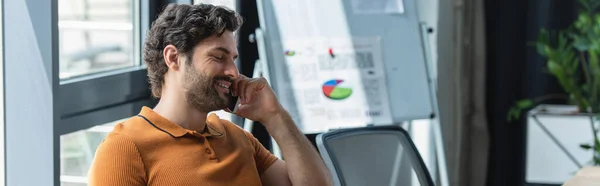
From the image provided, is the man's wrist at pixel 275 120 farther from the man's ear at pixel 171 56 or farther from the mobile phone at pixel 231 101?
the man's ear at pixel 171 56

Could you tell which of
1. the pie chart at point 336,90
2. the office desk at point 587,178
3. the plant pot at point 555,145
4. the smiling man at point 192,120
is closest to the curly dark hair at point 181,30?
the smiling man at point 192,120

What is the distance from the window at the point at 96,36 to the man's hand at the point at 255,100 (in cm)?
72

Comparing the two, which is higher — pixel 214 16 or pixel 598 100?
pixel 214 16

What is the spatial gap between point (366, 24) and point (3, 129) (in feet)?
5.64

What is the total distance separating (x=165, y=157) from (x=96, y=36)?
106 centimetres

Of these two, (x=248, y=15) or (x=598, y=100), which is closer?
(x=248, y=15)

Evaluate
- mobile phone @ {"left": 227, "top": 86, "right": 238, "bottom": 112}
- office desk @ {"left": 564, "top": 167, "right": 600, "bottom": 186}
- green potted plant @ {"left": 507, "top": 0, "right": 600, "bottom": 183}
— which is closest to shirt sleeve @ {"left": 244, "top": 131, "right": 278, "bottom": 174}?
mobile phone @ {"left": 227, "top": 86, "right": 238, "bottom": 112}

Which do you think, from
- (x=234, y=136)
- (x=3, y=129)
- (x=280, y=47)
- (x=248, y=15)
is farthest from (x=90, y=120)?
(x=248, y=15)

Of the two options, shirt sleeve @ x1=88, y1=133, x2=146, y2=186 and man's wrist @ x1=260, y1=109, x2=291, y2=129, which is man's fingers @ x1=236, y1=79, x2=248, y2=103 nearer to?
man's wrist @ x1=260, y1=109, x2=291, y2=129

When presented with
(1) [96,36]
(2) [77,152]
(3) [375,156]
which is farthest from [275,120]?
(1) [96,36]

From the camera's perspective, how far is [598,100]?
4.45m

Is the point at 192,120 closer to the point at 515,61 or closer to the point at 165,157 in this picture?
the point at 165,157

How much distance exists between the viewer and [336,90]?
134 inches

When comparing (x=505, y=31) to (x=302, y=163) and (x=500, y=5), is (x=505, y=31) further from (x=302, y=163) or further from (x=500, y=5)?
(x=302, y=163)
